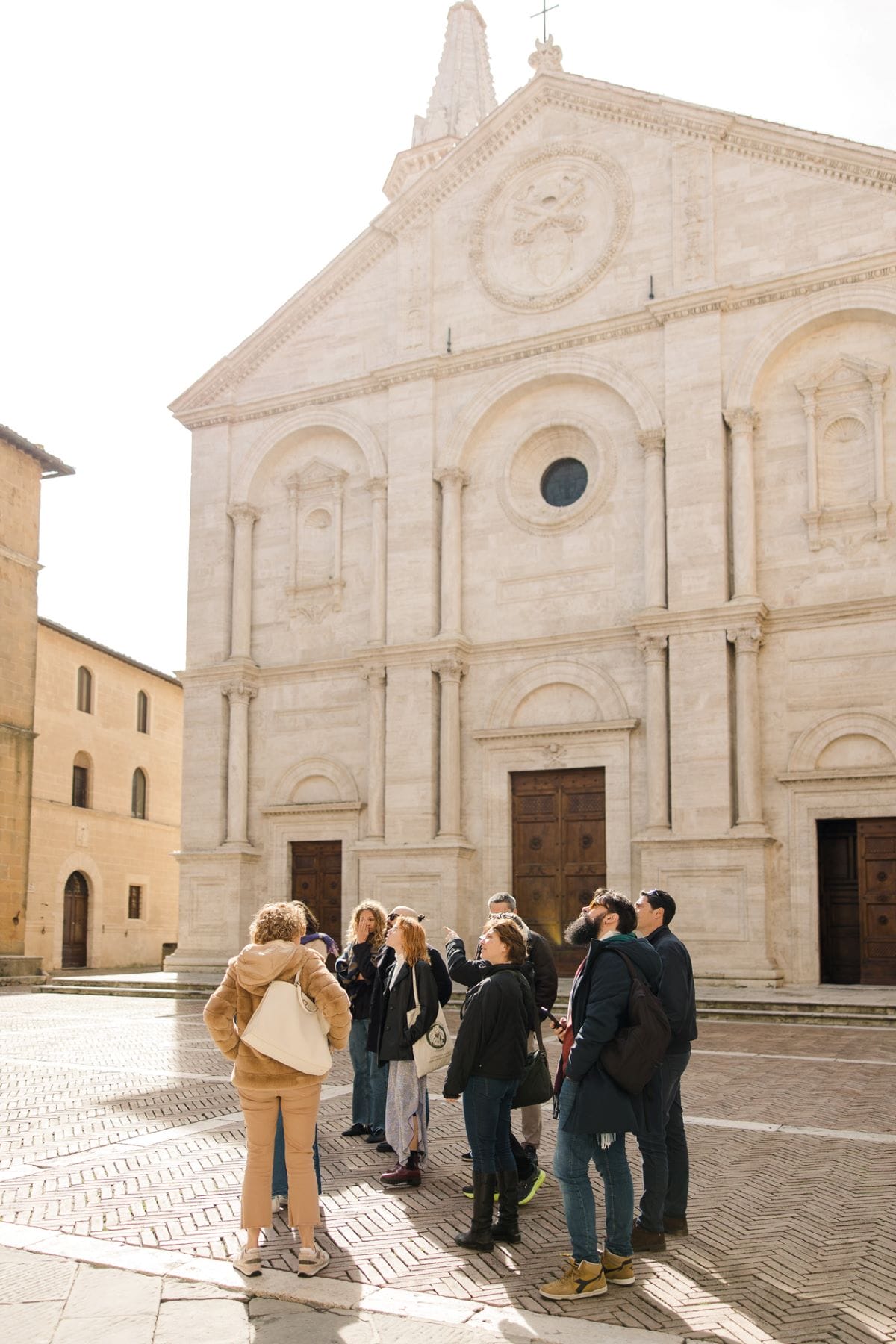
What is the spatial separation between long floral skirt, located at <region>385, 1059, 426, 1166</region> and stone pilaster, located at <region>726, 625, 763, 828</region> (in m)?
13.7

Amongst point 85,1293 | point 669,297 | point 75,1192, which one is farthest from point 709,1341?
point 669,297

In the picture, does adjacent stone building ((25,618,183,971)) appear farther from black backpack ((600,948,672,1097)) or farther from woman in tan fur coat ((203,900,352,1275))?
black backpack ((600,948,672,1097))

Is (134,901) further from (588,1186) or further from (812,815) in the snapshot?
(588,1186)

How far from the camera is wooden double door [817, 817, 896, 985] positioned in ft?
66.2

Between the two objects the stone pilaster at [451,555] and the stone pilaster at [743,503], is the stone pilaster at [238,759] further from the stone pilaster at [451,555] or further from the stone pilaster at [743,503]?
the stone pilaster at [743,503]

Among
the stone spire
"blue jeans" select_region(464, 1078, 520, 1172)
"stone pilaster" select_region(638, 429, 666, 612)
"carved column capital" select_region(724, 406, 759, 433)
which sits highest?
the stone spire

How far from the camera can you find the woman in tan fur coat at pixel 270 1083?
6.43 meters

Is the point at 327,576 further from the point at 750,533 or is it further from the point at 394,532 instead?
the point at 750,533

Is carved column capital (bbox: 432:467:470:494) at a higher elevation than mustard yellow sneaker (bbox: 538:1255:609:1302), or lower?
higher

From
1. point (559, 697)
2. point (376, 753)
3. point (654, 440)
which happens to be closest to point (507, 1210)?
point (559, 697)

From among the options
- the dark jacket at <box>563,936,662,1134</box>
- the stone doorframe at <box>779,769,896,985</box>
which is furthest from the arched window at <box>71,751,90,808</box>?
the dark jacket at <box>563,936,662,1134</box>

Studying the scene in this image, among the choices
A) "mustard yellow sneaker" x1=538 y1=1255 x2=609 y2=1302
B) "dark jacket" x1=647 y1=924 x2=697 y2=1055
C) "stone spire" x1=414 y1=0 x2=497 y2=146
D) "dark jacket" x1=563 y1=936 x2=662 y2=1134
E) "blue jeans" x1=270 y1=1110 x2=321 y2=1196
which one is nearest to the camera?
"mustard yellow sneaker" x1=538 y1=1255 x2=609 y2=1302

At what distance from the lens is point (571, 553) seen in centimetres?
2369

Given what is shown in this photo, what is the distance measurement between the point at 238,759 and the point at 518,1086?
64.1 ft
